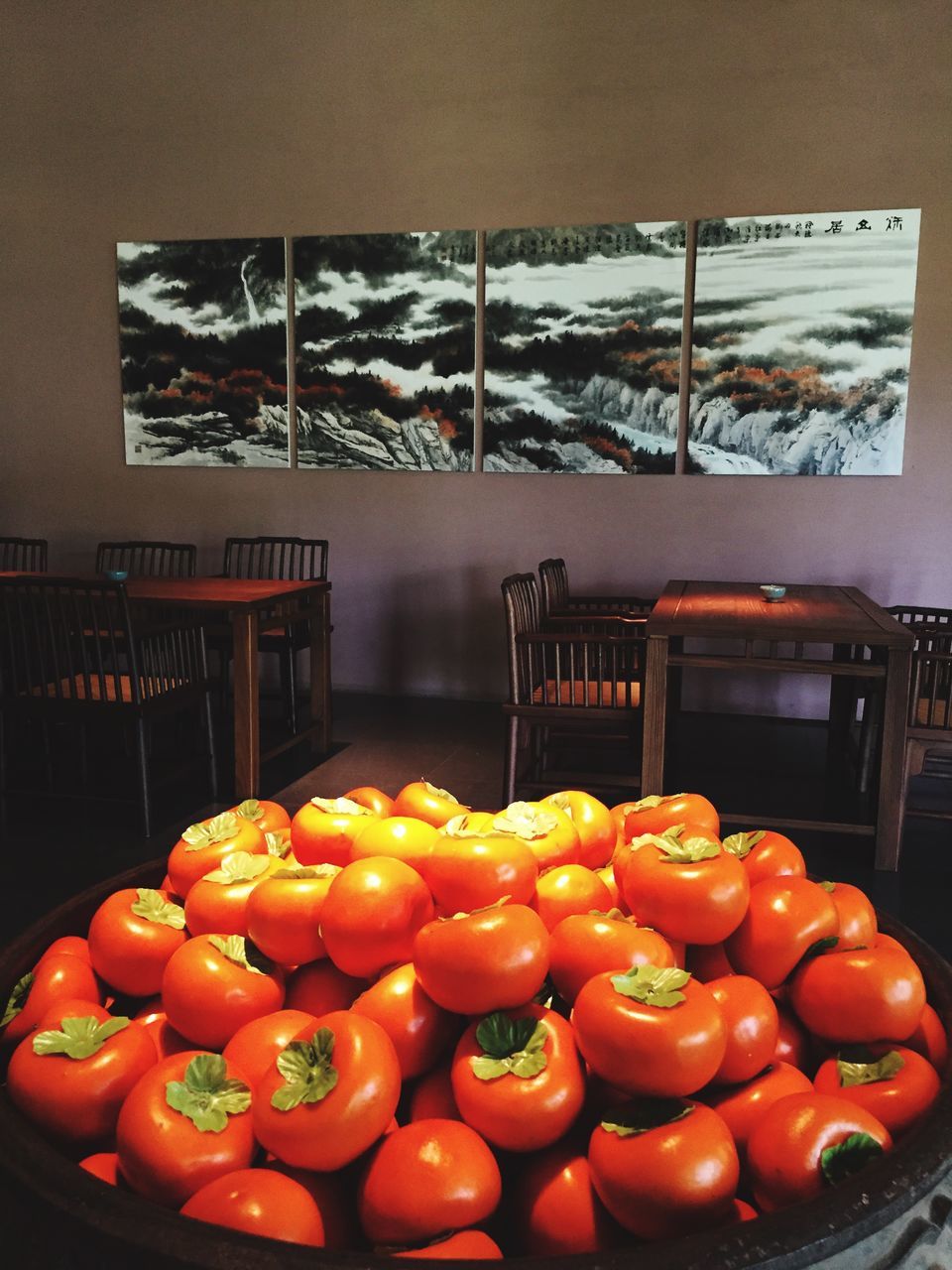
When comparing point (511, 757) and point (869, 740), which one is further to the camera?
point (869, 740)

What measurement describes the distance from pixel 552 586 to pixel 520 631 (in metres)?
0.80

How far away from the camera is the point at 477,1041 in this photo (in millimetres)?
639

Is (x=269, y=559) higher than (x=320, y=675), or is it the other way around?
(x=269, y=559)

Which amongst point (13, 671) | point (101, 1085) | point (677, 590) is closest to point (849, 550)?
point (677, 590)

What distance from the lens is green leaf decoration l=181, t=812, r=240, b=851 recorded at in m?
0.86

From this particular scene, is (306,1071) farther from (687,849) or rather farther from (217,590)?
(217,590)

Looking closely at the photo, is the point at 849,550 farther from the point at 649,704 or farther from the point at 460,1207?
the point at 460,1207

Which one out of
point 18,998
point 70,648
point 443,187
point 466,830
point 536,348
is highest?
point 443,187

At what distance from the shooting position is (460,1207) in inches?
21.5

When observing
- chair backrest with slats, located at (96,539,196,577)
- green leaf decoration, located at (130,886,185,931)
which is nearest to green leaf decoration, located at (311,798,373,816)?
green leaf decoration, located at (130,886,185,931)

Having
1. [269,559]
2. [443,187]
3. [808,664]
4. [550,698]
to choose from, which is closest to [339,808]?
[808,664]

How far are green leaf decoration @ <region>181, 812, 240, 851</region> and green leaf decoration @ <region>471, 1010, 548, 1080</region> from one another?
341 millimetres

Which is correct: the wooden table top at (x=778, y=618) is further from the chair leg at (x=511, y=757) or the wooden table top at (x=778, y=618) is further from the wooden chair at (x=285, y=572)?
the wooden chair at (x=285, y=572)

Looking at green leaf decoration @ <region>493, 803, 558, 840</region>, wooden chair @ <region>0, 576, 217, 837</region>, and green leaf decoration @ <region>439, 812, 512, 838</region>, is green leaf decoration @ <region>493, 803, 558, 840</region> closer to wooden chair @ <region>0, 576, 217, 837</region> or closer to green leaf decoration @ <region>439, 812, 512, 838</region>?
green leaf decoration @ <region>439, 812, 512, 838</region>
